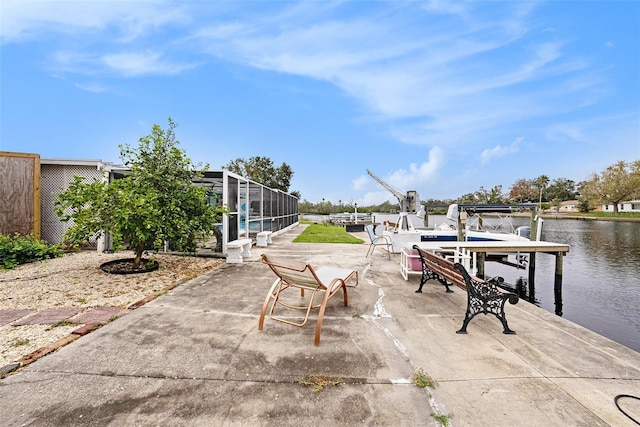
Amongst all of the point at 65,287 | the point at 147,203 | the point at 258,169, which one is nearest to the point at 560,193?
the point at 258,169

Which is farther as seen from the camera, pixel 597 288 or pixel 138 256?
pixel 597 288

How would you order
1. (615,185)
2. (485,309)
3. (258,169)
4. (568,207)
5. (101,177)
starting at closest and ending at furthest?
1. (485,309)
2. (101,177)
3. (258,169)
4. (615,185)
5. (568,207)

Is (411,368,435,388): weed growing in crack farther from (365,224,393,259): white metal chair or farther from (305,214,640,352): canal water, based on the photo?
(365,224,393,259): white metal chair

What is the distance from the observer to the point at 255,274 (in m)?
5.80

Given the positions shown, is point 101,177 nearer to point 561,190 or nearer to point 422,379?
point 422,379

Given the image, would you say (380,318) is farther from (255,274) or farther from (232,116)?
(232,116)

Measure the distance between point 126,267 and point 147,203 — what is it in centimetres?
182

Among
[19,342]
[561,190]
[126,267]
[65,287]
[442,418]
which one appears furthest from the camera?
[561,190]

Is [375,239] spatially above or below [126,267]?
above

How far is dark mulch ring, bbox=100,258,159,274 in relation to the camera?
18.6 ft

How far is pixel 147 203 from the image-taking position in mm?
5297

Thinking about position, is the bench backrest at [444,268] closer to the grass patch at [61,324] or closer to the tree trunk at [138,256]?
the grass patch at [61,324]

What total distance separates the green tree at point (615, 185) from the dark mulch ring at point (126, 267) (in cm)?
6269

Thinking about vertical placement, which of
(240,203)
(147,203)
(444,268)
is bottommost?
(444,268)
